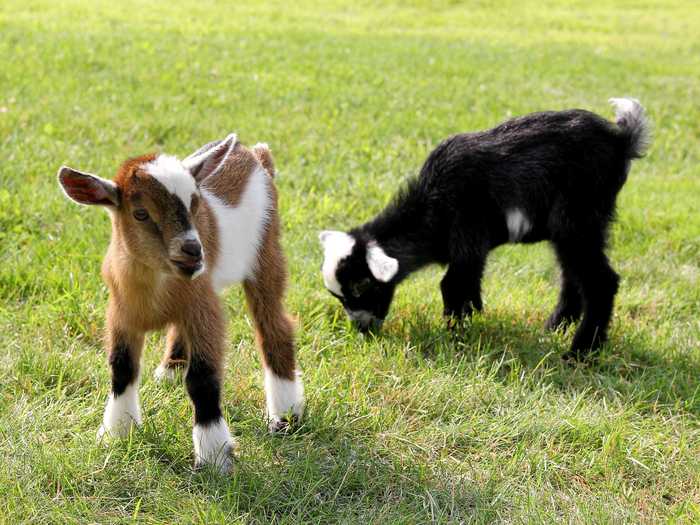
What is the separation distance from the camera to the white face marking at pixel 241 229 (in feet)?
11.9

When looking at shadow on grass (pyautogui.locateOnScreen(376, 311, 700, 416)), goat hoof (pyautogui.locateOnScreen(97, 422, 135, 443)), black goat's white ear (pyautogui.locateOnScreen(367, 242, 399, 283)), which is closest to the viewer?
goat hoof (pyautogui.locateOnScreen(97, 422, 135, 443))

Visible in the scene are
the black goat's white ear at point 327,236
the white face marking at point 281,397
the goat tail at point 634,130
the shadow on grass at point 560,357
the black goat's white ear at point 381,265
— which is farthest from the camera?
the black goat's white ear at point 327,236

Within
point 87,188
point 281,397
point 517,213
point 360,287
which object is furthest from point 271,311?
Result: point 517,213

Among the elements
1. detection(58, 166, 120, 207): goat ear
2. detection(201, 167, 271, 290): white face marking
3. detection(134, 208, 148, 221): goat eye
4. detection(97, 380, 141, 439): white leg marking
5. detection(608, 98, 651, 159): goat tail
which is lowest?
detection(97, 380, 141, 439): white leg marking

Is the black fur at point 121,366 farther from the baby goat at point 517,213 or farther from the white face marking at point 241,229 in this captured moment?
the baby goat at point 517,213

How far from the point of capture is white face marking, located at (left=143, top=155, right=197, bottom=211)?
10.1 ft

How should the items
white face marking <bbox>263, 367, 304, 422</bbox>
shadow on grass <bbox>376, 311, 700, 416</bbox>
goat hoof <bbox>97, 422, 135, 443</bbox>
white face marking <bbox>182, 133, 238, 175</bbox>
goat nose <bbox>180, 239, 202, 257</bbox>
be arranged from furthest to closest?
1. shadow on grass <bbox>376, 311, 700, 416</bbox>
2. white face marking <bbox>263, 367, 304, 422</bbox>
3. goat hoof <bbox>97, 422, 135, 443</bbox>
4. white face marking <bbox>182, 133, 238, 175</bbox>
5. goat nose <bbox>180, 239, 202, 257</bbox>

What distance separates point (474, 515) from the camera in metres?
3.24

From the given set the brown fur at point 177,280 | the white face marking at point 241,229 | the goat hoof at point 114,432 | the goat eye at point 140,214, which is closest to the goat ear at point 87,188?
the brown fur at point 177,280

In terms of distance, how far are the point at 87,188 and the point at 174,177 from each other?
1.03ft

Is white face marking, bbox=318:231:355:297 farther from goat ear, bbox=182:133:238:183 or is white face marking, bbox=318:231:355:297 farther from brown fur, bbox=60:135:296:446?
goat ear, bbox=182:133:238:183

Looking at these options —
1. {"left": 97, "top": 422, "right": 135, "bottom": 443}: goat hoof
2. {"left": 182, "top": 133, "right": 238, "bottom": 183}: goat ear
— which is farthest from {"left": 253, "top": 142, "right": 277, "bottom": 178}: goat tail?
{"left": 97, "top": 422, "right": 135, "bottom": 443}: goat hoof

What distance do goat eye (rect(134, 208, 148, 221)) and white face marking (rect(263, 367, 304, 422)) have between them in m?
1.07

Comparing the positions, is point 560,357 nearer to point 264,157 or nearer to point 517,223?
point 517,223
